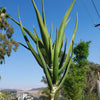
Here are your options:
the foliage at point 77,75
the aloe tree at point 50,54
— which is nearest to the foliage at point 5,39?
the foliage at point 77,75

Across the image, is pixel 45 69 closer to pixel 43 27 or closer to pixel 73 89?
pixel 43 27

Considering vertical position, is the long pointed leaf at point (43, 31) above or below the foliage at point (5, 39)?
below

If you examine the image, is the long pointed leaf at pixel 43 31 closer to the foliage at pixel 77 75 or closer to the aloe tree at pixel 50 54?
the aloe tree at pixel 50 54

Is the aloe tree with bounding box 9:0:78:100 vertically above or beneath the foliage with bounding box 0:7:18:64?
beneath

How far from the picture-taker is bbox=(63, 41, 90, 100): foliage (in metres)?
11.8

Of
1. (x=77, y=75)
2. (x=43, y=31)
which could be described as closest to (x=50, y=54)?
(x=43, y=31)

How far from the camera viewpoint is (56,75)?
1.44m

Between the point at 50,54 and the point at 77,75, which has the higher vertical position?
the point at 77,75

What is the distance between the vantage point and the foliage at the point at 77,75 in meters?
11.8

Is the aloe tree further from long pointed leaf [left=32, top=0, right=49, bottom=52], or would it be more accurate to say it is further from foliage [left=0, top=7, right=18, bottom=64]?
foliage [left=0, top=7, right=18, bottom=64]

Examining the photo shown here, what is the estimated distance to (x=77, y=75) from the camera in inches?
480

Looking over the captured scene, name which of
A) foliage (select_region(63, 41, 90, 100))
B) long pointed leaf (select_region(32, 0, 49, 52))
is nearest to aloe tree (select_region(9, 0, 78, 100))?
long pointed leaf (select_region(32, 0, 49, 52))

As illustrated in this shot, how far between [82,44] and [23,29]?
1135 centimetres

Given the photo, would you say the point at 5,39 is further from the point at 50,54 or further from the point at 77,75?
the point at 50,54
